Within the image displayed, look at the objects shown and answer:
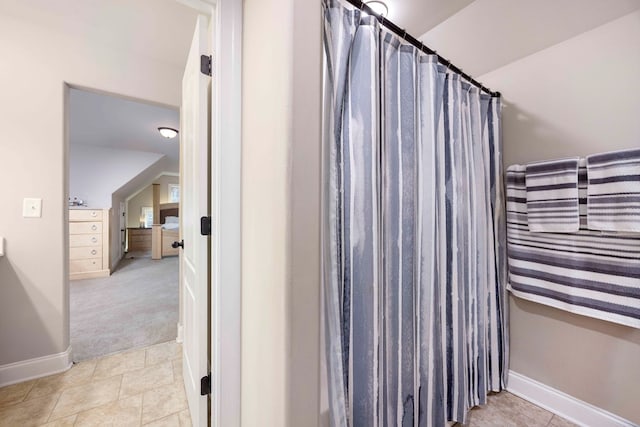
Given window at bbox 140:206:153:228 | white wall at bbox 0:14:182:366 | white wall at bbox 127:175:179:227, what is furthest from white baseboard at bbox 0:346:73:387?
window at bbox 140:206:153:228

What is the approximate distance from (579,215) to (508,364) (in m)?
1.01

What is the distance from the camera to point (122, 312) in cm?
277

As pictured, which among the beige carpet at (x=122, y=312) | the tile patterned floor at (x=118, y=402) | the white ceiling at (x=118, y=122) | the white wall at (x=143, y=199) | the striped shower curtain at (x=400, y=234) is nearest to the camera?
the striped shower curtain at (x=400, y=234)

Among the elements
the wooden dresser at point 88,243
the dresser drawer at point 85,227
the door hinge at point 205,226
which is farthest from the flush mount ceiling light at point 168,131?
the door hinge at point 205,226

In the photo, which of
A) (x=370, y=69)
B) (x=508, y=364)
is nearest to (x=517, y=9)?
(x=370, y=69)

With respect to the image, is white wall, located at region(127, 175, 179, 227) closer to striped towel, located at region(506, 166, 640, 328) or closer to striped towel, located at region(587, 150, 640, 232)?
striped towel, located at region(506, 166, 640, 328)

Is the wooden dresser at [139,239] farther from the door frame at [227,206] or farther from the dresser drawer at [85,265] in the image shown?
the door frame at [227,206]

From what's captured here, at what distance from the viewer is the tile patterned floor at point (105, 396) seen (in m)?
1.37

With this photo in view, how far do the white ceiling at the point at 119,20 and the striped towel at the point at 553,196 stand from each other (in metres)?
2.31

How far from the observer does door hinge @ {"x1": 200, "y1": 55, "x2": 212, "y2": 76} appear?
3.72 feet

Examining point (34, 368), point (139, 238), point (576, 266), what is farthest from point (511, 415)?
point (139, 238)

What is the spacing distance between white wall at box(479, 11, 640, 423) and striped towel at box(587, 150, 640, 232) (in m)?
0.15

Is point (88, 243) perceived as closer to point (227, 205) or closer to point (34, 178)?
point (34, 178)

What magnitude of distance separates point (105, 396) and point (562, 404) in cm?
269
